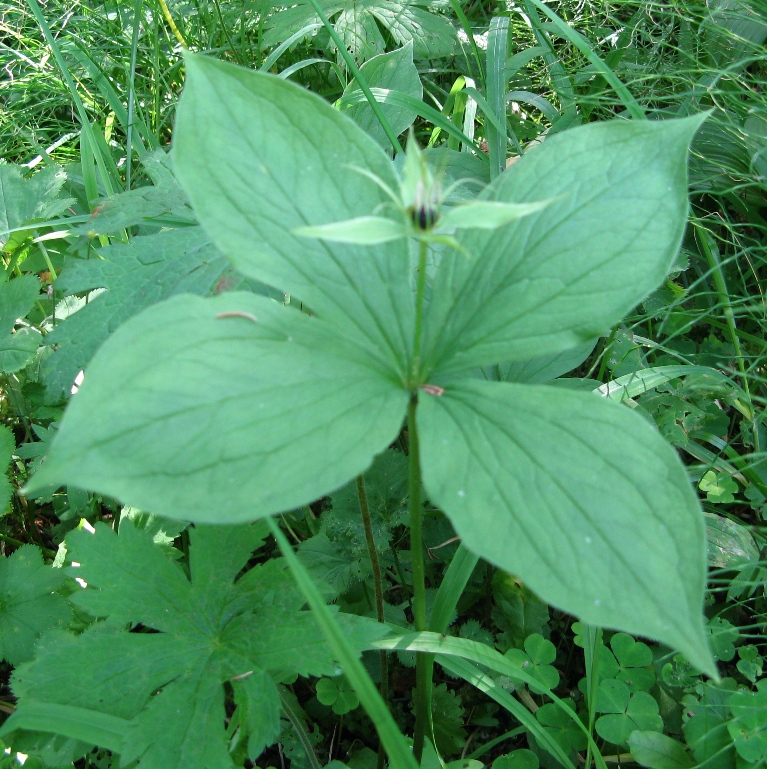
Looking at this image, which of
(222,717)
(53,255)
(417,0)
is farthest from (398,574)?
(417,0)

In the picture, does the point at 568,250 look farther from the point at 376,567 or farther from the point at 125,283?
the point at 125,283

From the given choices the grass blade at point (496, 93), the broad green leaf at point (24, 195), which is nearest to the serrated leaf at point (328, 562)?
the grass blade at point (496, 93)

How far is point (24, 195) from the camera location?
237 centimetres

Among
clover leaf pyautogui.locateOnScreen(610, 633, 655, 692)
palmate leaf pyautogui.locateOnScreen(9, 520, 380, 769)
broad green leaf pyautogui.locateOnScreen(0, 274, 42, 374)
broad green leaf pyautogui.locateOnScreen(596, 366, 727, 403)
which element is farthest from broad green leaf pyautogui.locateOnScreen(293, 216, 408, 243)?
broad green leaf pyautogui.locateOnScreen(0, 274, 42, 374)

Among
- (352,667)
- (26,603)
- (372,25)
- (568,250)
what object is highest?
(372,25)

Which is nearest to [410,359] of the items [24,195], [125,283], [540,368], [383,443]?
[383,443]

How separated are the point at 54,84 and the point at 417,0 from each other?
1.56 m

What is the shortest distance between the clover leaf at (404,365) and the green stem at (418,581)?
0.35ft

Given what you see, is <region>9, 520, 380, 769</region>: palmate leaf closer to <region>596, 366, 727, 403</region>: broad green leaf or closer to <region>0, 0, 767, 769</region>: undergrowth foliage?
<region>0, 0, 767, 769</region>: undergrowth foliage

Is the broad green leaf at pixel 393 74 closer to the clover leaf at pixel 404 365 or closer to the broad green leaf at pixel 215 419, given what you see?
the clover leaf at pixel 404 365

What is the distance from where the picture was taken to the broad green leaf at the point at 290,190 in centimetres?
118

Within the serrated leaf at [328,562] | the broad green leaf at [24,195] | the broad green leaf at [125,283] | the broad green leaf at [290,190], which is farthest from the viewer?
the broad green leaf at [24,195]

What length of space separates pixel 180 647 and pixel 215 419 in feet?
2.24

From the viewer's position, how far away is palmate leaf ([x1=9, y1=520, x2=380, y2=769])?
1.33 metres
